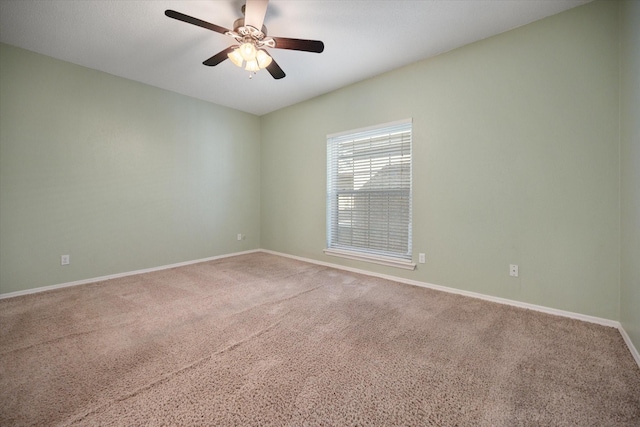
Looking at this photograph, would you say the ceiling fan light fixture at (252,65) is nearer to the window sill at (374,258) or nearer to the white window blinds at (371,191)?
the white window blinds at (371,191)

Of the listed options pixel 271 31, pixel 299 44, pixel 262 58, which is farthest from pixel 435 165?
pixel 271 31

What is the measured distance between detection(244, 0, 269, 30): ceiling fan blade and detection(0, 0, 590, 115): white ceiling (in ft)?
0.88

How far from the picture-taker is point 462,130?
2668 millimetres

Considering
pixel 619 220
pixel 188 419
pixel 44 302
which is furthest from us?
pixel 44 302

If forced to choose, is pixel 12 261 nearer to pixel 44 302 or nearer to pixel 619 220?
pixel 44 302

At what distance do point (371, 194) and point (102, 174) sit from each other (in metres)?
3.47

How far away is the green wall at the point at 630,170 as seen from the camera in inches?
63.7

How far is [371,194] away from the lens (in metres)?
3.44

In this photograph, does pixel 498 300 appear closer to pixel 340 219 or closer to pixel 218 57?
pixel 340 219

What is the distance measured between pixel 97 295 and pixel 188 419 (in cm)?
237

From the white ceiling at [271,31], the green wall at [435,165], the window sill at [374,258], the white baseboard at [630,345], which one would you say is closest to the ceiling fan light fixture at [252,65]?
the white ceiling at [271,31]

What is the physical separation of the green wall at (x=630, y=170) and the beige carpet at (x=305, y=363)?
29 centimetres

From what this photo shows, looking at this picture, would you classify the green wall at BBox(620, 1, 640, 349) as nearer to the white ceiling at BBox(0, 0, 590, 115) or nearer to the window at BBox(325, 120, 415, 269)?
the white ceiling at BBox(0, 0, 590, 115)

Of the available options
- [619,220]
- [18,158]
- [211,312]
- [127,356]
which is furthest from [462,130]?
[18,158]
